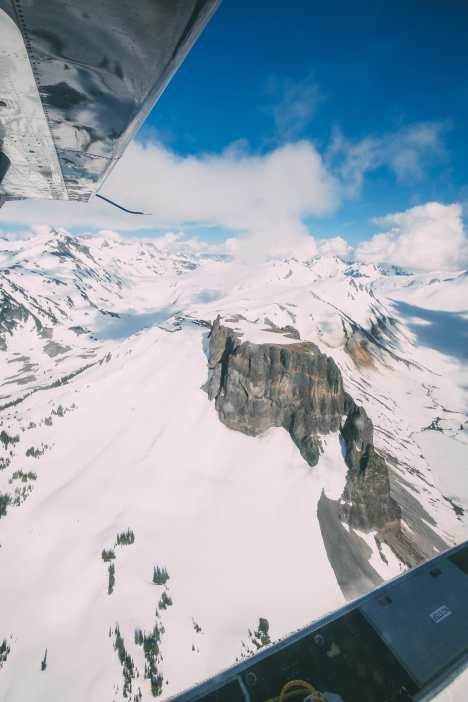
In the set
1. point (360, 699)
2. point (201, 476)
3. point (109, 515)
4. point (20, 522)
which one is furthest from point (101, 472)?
point (360, 699)

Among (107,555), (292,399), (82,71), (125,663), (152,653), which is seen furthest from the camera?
(292,399)

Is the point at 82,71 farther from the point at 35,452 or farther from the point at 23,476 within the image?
the point at 35,452

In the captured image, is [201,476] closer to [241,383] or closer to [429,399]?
[241,383]

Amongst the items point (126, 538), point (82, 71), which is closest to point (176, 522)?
point (126, 538)

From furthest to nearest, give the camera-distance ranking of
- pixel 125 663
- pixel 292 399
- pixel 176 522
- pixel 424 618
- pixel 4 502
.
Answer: pixel 292 399 < pixel 176 522 < pixel 4 502 < pixel 125 663 < pixel 424 618

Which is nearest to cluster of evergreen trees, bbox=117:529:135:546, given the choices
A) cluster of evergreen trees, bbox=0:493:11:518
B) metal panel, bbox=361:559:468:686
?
cluster of evergreen trees, bbox=0:493:11:518

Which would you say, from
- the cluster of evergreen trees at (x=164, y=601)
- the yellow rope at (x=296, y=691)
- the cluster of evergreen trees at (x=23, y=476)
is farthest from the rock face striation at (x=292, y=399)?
the yellow rope at (x=296, y=691)
